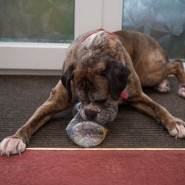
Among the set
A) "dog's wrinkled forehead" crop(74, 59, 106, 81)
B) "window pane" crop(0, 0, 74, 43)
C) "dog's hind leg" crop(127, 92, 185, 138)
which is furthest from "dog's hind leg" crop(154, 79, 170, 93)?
"dog's wrinkled forehead" crop(74, 59, 106, 81)

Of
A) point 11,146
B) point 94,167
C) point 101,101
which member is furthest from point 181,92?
point 11,146

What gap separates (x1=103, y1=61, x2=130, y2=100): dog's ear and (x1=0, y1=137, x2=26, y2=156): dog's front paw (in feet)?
1.56

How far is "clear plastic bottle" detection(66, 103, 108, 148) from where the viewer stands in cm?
170

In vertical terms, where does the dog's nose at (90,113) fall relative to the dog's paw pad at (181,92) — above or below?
above

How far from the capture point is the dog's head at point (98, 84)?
171 cm

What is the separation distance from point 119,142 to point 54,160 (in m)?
0.36

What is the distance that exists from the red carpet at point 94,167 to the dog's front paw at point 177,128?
0.17 meters

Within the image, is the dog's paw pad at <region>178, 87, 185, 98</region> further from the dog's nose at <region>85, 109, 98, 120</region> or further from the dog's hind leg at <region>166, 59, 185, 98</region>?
the dog's nose at <region>85, 109, 98, 120</region>

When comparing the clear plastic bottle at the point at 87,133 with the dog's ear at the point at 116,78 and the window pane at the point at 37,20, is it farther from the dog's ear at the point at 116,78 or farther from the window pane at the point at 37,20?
the window pane at the point at 37,20

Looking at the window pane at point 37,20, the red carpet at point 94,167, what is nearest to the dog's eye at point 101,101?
the red carpet at point 94,167

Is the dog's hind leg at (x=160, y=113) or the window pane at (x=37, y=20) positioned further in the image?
the window pane at (x=37, y=20)

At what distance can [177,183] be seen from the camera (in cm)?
143

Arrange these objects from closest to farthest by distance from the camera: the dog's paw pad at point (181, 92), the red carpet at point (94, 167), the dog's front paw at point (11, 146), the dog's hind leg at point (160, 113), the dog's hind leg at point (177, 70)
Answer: the red carpet at point (94, 167) → the dog's front paw at point (11, 146) → the dog's hind leg at point (160, 113) → the dog's paw pad at point (181, 92) → the dog's hind leg at point (177, 70)

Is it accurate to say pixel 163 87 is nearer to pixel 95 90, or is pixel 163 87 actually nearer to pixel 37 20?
pixel 95 90
